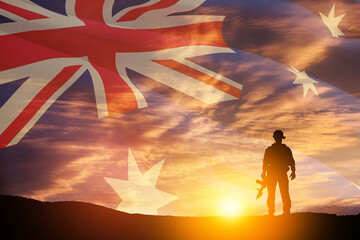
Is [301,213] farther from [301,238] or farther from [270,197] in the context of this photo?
[301,238]

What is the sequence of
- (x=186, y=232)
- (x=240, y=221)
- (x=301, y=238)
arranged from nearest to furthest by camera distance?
(x=301, y=238)
(x=186, y=232)
(x=240, y=221)

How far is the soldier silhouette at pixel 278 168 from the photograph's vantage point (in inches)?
395

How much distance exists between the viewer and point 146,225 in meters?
9.73

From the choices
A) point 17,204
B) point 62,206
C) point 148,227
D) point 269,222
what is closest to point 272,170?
point 269,222

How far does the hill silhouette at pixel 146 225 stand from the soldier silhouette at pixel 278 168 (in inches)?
18.7

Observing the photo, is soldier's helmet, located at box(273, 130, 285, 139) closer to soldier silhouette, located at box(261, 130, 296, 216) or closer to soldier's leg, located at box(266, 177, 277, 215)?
soldier silhouette, located at box(261, 130, 296, 216)

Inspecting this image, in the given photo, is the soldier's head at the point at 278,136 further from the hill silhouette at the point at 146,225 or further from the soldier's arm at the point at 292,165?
the hill silhouette at the point at 146,225

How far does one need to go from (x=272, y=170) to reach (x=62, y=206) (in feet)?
19.1

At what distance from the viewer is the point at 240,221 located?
988 centimetres

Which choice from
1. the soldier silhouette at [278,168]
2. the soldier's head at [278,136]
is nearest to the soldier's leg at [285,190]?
the soldier silhouette at [278,168]

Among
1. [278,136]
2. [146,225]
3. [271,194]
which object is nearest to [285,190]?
[271,194]

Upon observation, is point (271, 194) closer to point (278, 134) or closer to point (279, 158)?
point (279, 158)

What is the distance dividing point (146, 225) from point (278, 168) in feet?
12.1

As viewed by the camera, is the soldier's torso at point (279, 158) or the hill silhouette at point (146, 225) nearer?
the hill silhouette at point (146, 225)
